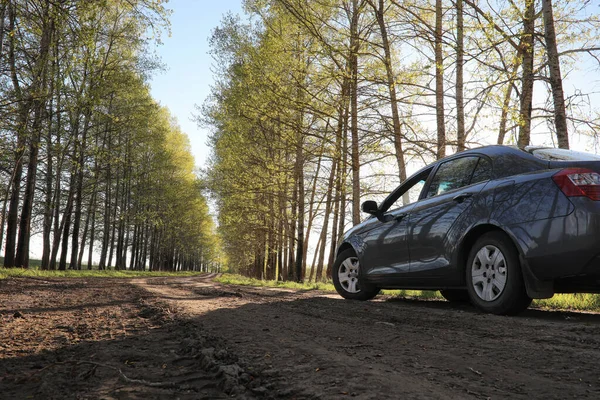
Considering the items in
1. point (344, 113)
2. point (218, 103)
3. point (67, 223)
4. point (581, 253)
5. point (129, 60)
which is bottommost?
point (581, 253)

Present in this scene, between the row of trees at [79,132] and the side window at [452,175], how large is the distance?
22.1ft

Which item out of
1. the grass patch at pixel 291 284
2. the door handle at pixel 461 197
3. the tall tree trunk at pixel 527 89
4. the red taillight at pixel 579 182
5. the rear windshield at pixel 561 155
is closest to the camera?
the red taillight at pixel 579 182

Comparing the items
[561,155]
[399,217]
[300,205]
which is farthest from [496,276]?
[300,205]

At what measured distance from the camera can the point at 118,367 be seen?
90.8 inches

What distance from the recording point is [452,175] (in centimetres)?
536

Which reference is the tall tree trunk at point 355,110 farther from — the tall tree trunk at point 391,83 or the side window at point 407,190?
the side window at point 407,190

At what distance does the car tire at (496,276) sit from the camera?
4.13 meters

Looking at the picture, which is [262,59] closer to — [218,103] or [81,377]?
[218,103]

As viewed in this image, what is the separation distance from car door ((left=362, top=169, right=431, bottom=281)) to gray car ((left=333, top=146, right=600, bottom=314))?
1cm

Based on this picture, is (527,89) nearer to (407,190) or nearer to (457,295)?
(407,190)

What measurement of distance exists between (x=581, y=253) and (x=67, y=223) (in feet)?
74.0

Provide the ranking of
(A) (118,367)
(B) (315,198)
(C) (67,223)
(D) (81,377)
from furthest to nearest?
(C) (67,223) → (B) (315,198) → (A) (118,367) → (D) (81,377)

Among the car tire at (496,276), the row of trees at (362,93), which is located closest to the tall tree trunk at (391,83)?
the row of trees at (362,93)

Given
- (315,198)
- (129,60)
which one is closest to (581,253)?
(315,198)
